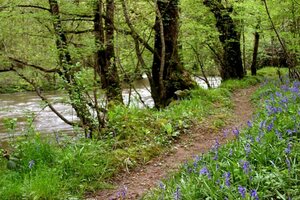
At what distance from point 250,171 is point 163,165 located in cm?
243

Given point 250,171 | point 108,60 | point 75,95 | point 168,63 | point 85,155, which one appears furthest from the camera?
point 168,63

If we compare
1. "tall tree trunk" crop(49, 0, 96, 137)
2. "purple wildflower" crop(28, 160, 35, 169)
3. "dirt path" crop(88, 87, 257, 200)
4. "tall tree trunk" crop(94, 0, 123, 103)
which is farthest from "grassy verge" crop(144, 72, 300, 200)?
"tall tree trunk" crop(94, 0, 123, 103)

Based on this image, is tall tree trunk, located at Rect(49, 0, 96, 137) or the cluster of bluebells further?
tall tree trunk, located at Rect(49, 0, 96, 137)

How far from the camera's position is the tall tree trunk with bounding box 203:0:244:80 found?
1534cm

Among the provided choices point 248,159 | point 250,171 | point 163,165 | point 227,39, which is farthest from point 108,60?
point 250,171

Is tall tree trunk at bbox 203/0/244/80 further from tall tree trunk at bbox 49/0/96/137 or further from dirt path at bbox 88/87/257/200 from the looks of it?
tall tree trunk at bbox 49/0/96/137

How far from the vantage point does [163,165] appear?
5.92 meters

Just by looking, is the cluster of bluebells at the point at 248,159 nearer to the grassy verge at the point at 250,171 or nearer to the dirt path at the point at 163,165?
the grassy verge at the point at 250,171

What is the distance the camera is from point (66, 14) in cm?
1028

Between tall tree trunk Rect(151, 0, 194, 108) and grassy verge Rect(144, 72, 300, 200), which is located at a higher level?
tall tree trunk Rect(151, 0, 194, 108)

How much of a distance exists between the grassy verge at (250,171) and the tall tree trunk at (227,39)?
10.9 metres

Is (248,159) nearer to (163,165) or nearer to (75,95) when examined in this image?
(163,165)

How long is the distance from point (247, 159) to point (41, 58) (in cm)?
834

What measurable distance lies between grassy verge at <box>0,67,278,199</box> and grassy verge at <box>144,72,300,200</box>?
1194 mm
